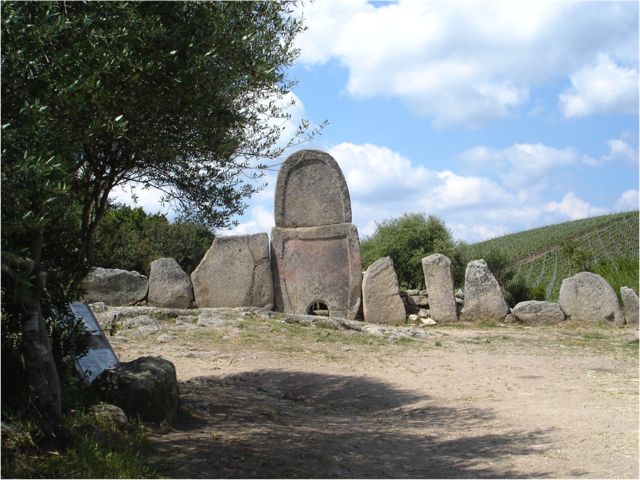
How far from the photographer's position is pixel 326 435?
756 cm

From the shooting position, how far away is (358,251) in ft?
59.2

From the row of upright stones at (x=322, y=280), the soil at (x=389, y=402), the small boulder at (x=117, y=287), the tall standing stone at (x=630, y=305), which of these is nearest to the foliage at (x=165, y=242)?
the small boulder at (x=117, y=287)

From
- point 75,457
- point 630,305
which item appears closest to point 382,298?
point 630,305

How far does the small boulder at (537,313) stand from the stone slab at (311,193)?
4.91 meters

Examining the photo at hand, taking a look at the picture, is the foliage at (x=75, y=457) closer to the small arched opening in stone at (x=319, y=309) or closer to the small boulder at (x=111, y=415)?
the small boulder at (x=111, y=415)

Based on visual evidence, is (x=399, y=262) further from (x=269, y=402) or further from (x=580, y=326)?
Answer: (x=269, y=402)

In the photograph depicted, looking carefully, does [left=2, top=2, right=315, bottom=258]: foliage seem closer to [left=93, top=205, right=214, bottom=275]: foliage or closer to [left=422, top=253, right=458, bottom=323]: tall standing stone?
[left=422, top=253, right=458, bottom=323]: tall standing stone

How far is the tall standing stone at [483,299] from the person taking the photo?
1825 cm

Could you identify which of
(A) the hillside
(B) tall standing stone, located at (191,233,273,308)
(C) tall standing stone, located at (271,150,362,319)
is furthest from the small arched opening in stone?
(A) the hillside

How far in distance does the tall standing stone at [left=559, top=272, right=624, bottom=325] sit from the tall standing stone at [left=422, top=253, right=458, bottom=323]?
292cm

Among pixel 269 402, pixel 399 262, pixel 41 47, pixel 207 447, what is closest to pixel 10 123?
pixel 41 47

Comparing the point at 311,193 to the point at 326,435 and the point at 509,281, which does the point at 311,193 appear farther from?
the point at 326,435

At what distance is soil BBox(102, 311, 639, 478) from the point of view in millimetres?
6453

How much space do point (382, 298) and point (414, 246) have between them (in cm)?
587
